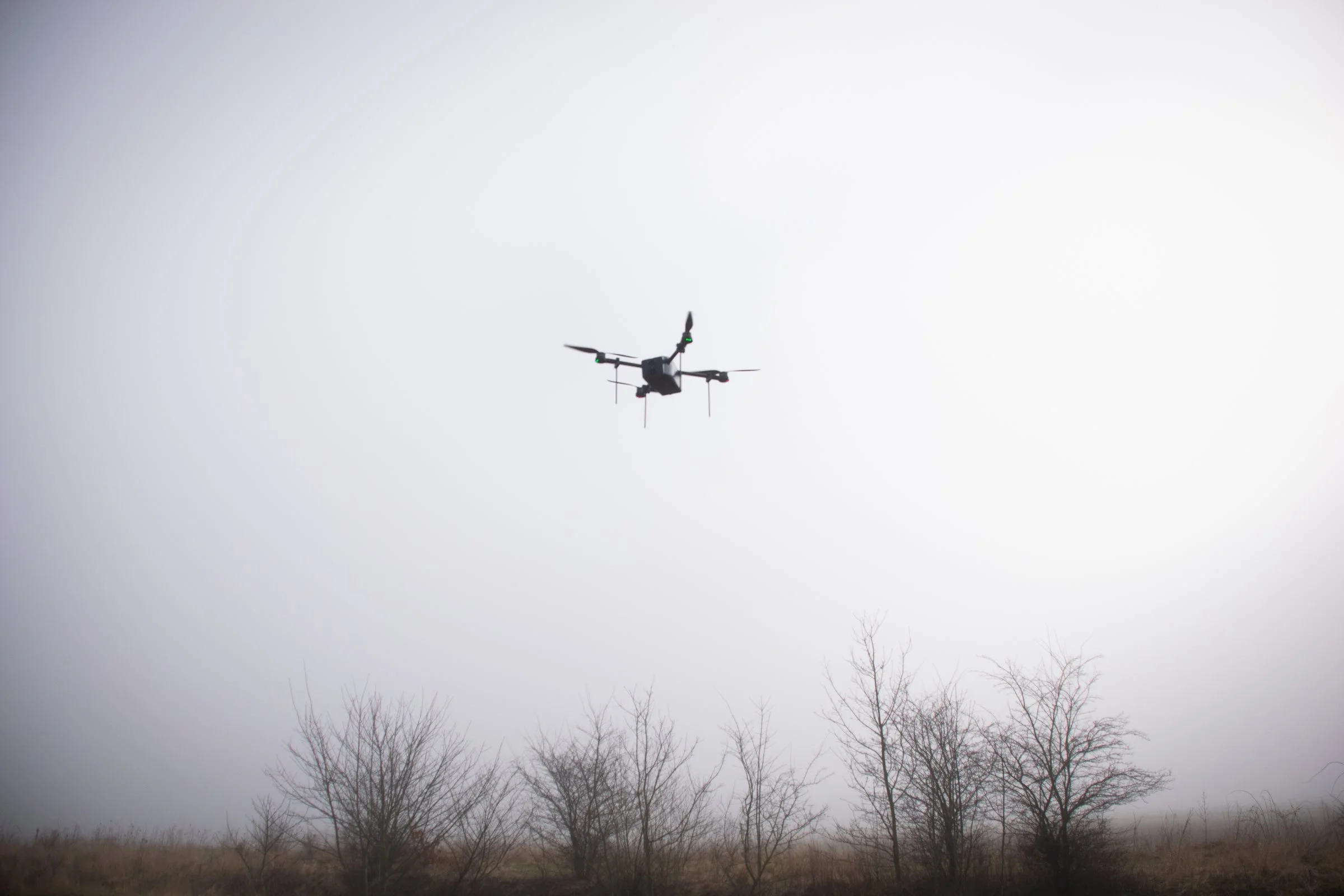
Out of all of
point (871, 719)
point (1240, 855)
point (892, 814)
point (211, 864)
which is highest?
point (871, 719)

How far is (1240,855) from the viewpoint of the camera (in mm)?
16969

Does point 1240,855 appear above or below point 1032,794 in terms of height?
below

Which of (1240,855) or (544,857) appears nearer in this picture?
(1240,855)

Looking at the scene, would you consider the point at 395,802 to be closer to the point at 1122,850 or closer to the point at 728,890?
the point at 728,890

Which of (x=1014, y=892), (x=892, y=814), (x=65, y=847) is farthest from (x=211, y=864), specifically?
(x=1014, y=892)

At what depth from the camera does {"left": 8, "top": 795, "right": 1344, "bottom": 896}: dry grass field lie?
15.8m

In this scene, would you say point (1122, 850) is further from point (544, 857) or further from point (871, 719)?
point (544, 857)

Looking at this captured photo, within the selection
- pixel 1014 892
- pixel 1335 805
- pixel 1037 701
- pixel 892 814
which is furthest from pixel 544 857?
pixel 1335 805

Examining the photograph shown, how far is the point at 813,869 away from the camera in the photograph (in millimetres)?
19828

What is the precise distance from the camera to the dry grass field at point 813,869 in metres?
15.8

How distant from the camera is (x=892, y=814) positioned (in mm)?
15797

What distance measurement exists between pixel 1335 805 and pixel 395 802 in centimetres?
2953

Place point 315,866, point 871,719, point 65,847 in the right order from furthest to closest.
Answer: point 65,847 → point 315,866 → point 871,719

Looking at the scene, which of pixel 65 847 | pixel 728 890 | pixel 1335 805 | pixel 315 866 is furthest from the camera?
pixel 65 847
